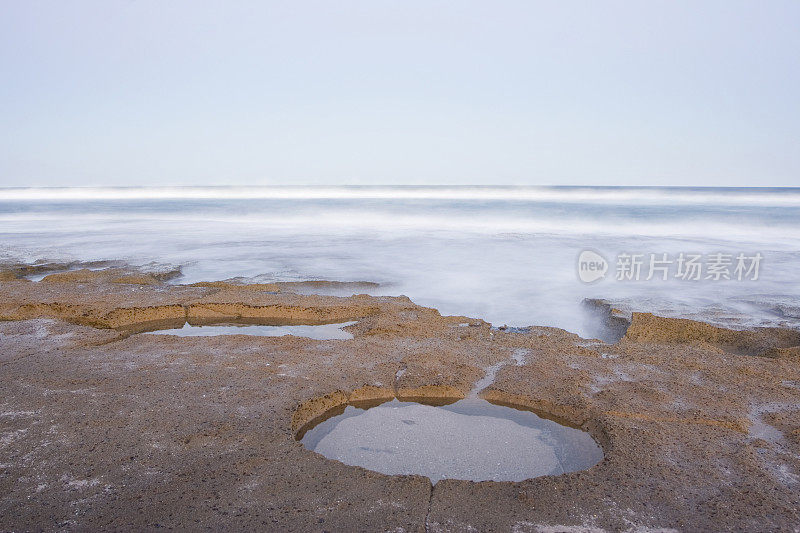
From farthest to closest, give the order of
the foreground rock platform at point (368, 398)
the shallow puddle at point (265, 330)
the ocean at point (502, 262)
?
the ocean at point (502, 262) → the shallow puddle at point (265, 330) → the foreground rock platform at point (368, 398)

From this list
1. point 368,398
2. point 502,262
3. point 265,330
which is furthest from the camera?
point 502,262

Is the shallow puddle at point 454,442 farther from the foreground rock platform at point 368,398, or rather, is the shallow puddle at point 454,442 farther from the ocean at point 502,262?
the ocean at point 502,262

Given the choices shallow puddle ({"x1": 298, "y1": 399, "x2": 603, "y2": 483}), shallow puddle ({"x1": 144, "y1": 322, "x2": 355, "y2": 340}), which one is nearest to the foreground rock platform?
shallow puddle ({"x1": 298, "y1": 399, "x2": 603, "y2": 483})

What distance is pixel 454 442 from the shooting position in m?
3.77

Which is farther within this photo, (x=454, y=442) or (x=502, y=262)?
(x=502, y=262)

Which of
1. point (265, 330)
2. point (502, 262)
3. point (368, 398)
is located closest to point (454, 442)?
point (368, 398)

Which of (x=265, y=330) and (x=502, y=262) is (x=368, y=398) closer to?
(x=265, y=330)

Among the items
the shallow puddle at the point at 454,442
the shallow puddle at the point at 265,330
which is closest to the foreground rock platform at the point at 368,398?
the shallow puddle at the point at 454,442

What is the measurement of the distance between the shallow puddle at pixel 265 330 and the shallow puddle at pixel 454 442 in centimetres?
229

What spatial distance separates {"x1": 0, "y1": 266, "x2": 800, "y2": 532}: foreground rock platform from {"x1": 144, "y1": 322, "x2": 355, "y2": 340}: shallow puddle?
0.35 meters

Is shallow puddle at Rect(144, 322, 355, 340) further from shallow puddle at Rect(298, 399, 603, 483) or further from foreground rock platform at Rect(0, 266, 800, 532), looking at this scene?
shallow puddle at Rect(298, 399, 603, 483)

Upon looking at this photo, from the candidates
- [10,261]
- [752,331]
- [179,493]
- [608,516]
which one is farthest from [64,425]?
[10,261]

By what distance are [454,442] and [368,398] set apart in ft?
3.16

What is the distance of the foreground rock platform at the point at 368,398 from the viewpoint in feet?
9.11
